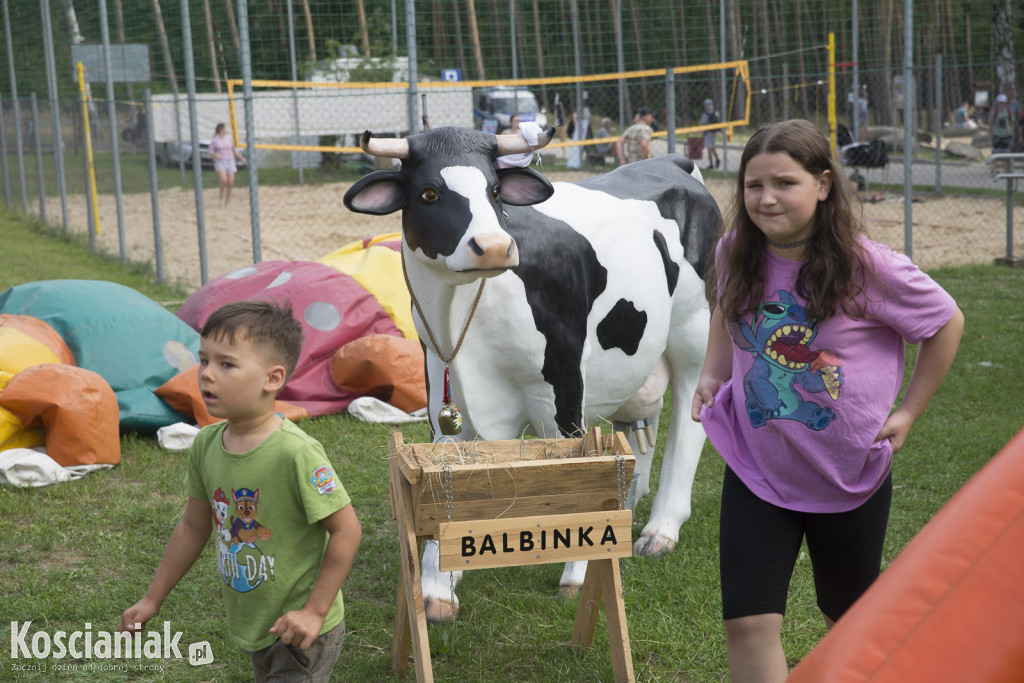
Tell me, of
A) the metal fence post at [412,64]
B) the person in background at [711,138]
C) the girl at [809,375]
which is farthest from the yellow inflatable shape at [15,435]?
Result: the person in background at [711,138]

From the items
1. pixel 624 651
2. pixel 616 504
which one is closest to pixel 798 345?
pixel 616 504

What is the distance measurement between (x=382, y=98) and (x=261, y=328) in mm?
18010

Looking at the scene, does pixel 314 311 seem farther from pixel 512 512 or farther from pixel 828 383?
pixel 828 383

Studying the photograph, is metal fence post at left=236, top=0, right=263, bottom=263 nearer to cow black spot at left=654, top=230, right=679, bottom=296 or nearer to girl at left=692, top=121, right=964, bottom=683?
cow black spot at left=654, top=230, right=679, bottom=296

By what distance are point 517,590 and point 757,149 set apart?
2.23m

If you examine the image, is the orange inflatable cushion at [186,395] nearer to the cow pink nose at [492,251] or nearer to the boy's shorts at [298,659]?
the cow pink nose at [492,251]

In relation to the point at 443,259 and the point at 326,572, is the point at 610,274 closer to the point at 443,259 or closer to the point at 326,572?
the point at 443,259

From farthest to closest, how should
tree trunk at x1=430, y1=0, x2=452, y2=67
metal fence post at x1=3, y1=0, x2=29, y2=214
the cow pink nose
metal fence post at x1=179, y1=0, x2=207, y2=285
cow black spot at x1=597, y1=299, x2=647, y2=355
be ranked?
tree trunk at x1=430, y1=0, x2=452, y2=67 → metal fence post at x1=3, y1=0, x2=29, y2=214 → metal fence post at x1=179, y1=0, x2=207, y2=285 → cow black spot at x1=597, y1=299, x2=647, y2=355 → the cow pink nose

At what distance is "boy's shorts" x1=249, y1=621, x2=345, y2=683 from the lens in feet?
8.09

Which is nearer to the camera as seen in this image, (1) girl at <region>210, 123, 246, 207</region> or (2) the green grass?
(2) the green grass

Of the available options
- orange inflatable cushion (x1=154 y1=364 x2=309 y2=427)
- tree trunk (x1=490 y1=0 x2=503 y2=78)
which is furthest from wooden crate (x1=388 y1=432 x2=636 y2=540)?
tree trunk (x1=490 y1=0 x2=503 y2=78)

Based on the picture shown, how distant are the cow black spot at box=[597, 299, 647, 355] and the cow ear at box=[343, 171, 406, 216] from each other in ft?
3.30

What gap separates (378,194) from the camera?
3418 millimetres

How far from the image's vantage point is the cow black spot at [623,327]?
3980mm
